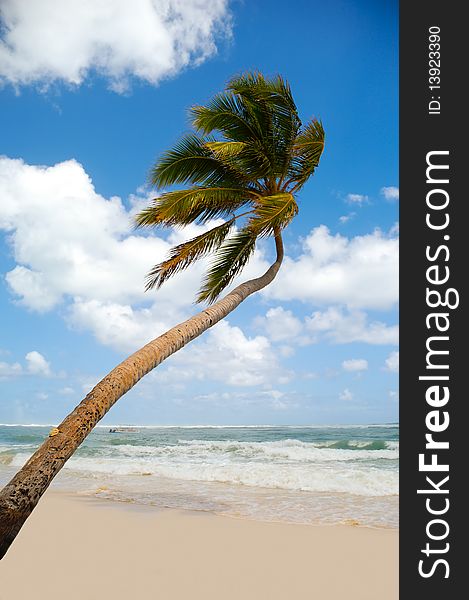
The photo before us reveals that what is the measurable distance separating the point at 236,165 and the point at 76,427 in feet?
17.9

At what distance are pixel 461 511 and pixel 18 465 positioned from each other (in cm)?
2011

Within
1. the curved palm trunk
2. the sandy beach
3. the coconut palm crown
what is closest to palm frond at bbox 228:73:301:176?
the coconut palm crown

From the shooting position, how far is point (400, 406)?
15.6ft

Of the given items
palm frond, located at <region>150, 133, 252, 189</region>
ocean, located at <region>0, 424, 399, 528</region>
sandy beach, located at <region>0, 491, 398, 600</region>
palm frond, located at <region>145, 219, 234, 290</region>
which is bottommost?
sandy beach, located at <region>0, 491, 398, 600</region>

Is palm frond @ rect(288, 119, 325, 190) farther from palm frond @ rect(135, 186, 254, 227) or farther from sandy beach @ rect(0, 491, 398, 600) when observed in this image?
sandy beach @ rect(0, 491, 398, 600)

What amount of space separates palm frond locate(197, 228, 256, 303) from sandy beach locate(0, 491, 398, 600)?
13.2ft

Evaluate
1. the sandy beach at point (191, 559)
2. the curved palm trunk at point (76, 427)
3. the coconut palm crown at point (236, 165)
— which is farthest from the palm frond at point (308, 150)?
the sandy beach at point (191, 559)

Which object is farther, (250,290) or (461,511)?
(250,290)

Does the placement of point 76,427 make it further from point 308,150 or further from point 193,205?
point 308,150

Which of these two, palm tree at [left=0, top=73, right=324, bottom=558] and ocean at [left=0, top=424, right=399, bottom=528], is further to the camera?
ocean at [left=0, top=424, right=399, bottom=528]

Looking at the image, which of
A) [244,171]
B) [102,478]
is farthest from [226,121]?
[102,478]

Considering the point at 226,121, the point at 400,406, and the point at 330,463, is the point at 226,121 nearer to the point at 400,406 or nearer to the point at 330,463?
the point at 400,406

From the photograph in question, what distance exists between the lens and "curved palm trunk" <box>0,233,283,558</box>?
442 cm

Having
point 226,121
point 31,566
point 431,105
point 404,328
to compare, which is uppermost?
point 226,121
